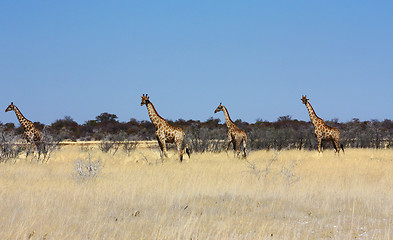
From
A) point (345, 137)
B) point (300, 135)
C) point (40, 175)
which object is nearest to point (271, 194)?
point (40, 175)

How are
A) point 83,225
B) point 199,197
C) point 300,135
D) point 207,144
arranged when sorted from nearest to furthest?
point 83,225 → point 199,197 → point 207,144 → point 300,135

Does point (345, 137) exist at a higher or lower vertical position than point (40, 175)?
higher

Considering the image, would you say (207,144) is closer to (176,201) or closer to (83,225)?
(176,201)

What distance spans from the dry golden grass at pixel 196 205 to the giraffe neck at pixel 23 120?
15.1 feet

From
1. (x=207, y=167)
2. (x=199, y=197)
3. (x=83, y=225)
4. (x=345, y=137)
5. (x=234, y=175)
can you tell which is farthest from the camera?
(x=345, y=137)

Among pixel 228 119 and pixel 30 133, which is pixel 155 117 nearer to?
pixel 228 119

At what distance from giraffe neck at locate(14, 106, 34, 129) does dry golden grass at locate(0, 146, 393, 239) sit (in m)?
4.59

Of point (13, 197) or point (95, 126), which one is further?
point (95, 126)

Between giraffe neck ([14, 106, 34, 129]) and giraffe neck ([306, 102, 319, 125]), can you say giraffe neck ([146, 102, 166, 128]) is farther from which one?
giraffe neck ([306, 102, 319, 125])

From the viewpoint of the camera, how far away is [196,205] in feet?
23.7

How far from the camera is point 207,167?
41.7 ft

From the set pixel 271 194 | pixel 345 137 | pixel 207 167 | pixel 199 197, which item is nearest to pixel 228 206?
pixel 199 197

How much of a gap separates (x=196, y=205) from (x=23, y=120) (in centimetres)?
1127

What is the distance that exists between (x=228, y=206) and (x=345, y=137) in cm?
2254
